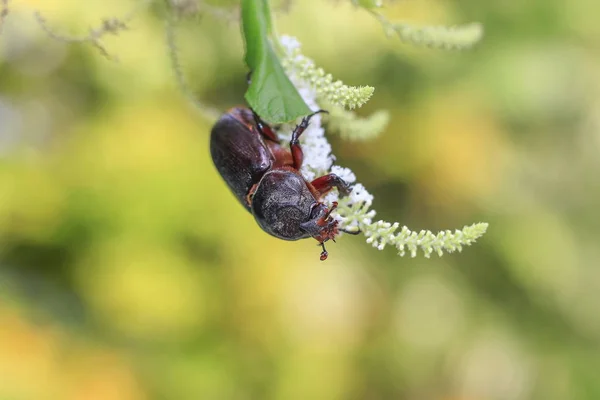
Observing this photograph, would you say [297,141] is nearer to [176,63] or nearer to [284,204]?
[284,204]

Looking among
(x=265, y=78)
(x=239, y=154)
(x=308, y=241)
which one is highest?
(x=265, y=78)

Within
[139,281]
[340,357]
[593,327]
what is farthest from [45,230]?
[593,327]

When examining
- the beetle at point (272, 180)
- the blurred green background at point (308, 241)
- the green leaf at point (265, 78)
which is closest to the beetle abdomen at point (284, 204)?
the beetle at point (272, 180)

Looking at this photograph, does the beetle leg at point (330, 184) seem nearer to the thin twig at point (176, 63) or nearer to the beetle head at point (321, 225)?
the beetle head at point (321, 225)

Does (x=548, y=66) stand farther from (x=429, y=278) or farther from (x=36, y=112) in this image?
(x=36, y=112)

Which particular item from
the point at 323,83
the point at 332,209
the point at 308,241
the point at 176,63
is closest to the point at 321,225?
the point at 332,209
